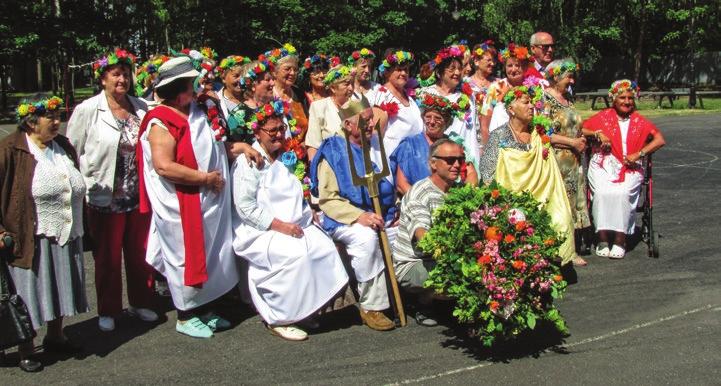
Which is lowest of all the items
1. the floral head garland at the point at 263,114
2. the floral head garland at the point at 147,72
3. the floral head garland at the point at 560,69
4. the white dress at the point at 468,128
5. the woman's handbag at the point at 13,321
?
the woman's handbag at the point at 13,321

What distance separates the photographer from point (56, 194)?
5504 mm

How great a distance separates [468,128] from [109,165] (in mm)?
3591

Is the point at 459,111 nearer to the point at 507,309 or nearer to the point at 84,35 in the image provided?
the point at 507,309

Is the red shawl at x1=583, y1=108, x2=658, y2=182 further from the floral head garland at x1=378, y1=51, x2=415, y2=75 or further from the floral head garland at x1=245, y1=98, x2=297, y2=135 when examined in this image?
the floral head garland at x1=245, y1=98, x2=297, y2=135

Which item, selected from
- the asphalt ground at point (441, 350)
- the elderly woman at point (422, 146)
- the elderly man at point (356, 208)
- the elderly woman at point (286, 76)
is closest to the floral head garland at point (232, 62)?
the elderly woman at point (286, 76)

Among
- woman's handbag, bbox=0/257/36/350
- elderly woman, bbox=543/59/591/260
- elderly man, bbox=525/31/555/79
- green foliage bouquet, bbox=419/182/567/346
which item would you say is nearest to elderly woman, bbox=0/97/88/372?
woman's handbag, bbox=0/257/36/350

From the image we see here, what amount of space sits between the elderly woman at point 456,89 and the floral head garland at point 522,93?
0.48m

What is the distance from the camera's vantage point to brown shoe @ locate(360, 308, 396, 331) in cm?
617

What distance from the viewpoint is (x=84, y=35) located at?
31.7 meters

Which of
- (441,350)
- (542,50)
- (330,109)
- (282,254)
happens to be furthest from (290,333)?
(542,50)

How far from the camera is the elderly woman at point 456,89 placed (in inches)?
312

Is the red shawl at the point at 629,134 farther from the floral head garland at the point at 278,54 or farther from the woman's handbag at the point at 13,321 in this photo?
the woman's handbag at the point at 13,321

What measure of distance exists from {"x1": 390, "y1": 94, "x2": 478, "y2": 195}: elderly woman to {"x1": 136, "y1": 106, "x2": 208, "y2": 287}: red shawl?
1.94 metres

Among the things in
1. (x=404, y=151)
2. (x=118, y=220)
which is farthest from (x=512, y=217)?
(x=118, y=220)
